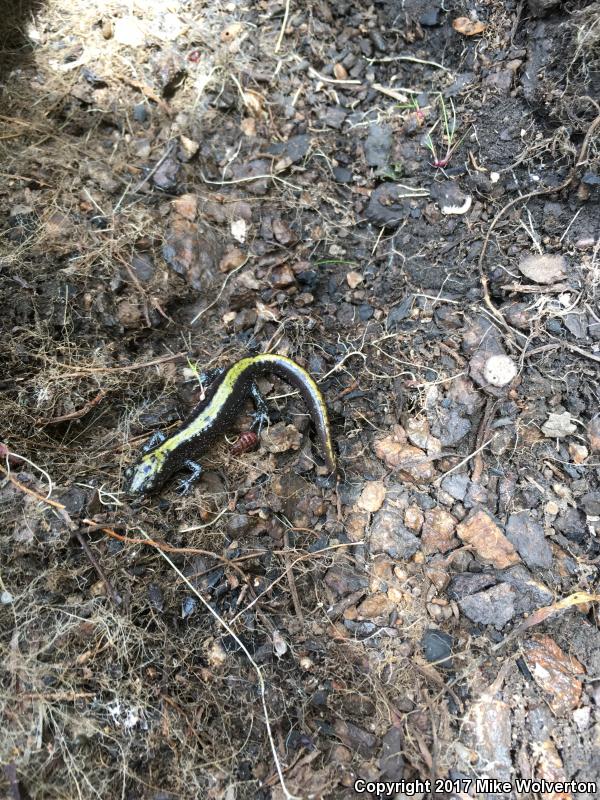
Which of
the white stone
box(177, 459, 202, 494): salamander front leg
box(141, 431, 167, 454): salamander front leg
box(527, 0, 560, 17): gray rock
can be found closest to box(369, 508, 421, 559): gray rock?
the white stone

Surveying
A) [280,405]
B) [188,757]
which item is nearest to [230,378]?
[280,405]

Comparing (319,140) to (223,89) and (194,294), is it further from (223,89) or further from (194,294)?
(194,294)

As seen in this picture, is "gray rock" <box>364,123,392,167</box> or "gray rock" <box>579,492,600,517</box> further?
"gray rock" <box>364,123,392,167</box>

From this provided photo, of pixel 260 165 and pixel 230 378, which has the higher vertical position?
pixel 260 165

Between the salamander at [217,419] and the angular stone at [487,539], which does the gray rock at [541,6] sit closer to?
the salamander at [217,419]

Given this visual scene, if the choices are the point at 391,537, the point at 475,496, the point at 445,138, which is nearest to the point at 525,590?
the point at 475,496

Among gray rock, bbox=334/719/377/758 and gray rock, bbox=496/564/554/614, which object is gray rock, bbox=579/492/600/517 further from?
gray rock, bbox=334/719/377/758

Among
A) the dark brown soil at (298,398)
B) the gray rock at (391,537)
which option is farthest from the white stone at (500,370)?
the gray rock at (391,537)
